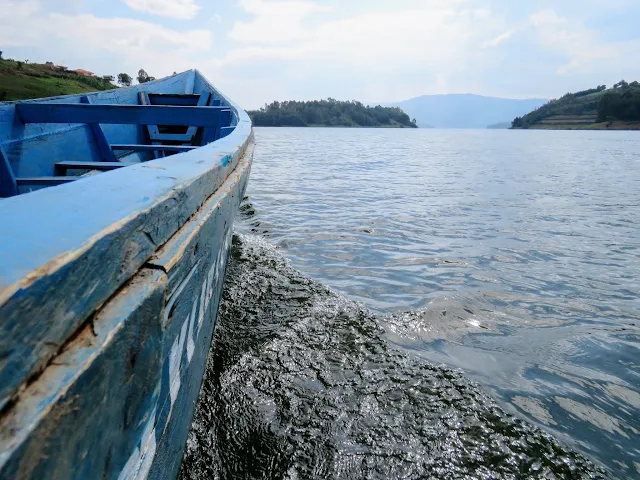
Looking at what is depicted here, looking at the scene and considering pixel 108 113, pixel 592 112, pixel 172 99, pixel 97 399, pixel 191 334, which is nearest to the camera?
pixel 97 399

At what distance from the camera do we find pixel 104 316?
27.2 inches

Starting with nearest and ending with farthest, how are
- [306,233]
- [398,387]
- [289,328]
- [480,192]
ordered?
[398,387] → [289,328] → [306,233] → [480,192]

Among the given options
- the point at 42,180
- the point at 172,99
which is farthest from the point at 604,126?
the point at 42,180

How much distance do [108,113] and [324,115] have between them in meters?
139

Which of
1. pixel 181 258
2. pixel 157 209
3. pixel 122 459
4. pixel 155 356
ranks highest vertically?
pixel 157 209

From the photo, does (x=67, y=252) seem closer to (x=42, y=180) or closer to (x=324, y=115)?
(x=42, y=180)

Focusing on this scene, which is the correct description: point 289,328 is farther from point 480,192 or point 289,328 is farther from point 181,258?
point 480,192

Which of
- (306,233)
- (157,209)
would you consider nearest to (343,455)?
(157,209)

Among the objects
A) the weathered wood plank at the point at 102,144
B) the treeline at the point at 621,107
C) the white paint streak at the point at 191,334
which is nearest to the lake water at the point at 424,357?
the white paint streak at the point at 191,334

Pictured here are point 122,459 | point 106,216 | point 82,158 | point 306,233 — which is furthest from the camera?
point 306,233

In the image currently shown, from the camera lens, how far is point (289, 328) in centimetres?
331

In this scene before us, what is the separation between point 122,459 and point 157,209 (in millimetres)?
519

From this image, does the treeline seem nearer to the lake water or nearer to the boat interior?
the lake water

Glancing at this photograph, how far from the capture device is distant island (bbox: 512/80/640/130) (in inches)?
3765
